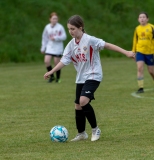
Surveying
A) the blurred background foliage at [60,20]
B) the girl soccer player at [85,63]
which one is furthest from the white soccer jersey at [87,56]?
the blurred background foliage at [60,20]

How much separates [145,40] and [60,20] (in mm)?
15233

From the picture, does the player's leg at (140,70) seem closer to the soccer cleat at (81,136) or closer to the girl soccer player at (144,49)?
the girl soccer player at (144,49)

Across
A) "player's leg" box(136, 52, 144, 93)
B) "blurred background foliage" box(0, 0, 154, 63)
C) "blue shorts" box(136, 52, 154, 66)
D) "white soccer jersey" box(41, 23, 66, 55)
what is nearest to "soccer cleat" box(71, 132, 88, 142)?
"player's leg" box(136, 52, 144, 93)

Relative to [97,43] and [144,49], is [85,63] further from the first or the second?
[144,49]

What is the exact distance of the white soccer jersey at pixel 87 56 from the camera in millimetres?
7215

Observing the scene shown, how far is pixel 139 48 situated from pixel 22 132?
582 cm

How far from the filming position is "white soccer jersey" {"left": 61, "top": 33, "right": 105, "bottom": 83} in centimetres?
721

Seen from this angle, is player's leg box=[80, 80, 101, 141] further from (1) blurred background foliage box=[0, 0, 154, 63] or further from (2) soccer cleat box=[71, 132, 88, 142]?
(1) blurred background foliage box=[0, 0, 154, 63]

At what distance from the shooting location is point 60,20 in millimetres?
27984

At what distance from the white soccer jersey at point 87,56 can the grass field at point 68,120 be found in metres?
0.83

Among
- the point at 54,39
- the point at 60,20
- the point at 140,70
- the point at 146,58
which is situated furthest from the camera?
the point at 60,20

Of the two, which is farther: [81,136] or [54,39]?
[54,39]

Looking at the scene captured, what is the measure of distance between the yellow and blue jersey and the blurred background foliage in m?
12.5

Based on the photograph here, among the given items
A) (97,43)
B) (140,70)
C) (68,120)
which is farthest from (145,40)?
(97,43)
